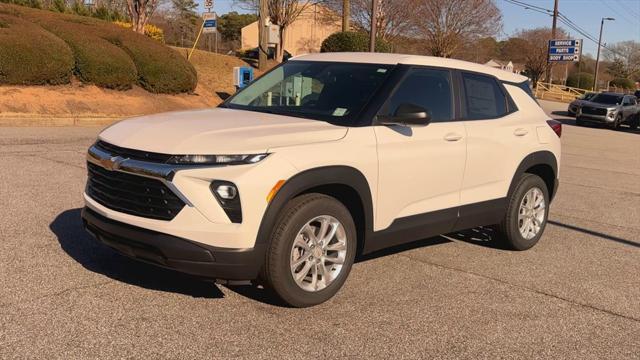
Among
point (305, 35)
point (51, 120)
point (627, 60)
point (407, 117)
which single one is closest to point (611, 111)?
point (51, 120)

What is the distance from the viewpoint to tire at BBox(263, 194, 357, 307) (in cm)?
393

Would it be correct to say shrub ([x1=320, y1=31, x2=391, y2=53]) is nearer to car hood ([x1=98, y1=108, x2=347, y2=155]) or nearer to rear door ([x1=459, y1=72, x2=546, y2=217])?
rear door ([x1=459, y1=72, x2=546, y2=217])

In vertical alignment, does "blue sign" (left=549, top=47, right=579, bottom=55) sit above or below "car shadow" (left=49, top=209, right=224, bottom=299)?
above

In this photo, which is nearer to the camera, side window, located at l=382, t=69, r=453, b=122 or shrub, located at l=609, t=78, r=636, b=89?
side window, located at l=382, t=69, r=453, b=122

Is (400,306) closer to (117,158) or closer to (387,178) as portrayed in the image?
(387,178)

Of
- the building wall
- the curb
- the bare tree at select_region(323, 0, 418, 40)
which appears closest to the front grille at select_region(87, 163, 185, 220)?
the curb

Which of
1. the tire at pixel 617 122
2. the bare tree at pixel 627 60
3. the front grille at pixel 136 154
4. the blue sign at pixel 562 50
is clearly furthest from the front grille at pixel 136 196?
the bare tree at pixel 627 60

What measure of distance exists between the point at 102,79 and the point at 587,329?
1526 cm

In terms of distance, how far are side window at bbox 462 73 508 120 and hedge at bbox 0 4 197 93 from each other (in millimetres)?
12853

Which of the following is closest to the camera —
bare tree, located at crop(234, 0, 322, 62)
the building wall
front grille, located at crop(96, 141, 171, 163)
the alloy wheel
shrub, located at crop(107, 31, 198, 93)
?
front grille, located at crop(96, 141, 171, 163)

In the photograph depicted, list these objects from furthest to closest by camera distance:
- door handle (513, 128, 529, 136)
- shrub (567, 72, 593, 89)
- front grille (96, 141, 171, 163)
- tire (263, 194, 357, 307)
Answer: shrub (567, 72, 593, 89), door handle (513, 128, 529, 136), tire (263, 194, 357, 307), front grille (96, 141, 171, 163)

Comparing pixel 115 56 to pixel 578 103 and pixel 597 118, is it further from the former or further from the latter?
pixel 578 103

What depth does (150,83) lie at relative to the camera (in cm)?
1836

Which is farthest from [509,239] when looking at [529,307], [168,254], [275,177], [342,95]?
[168,254]
